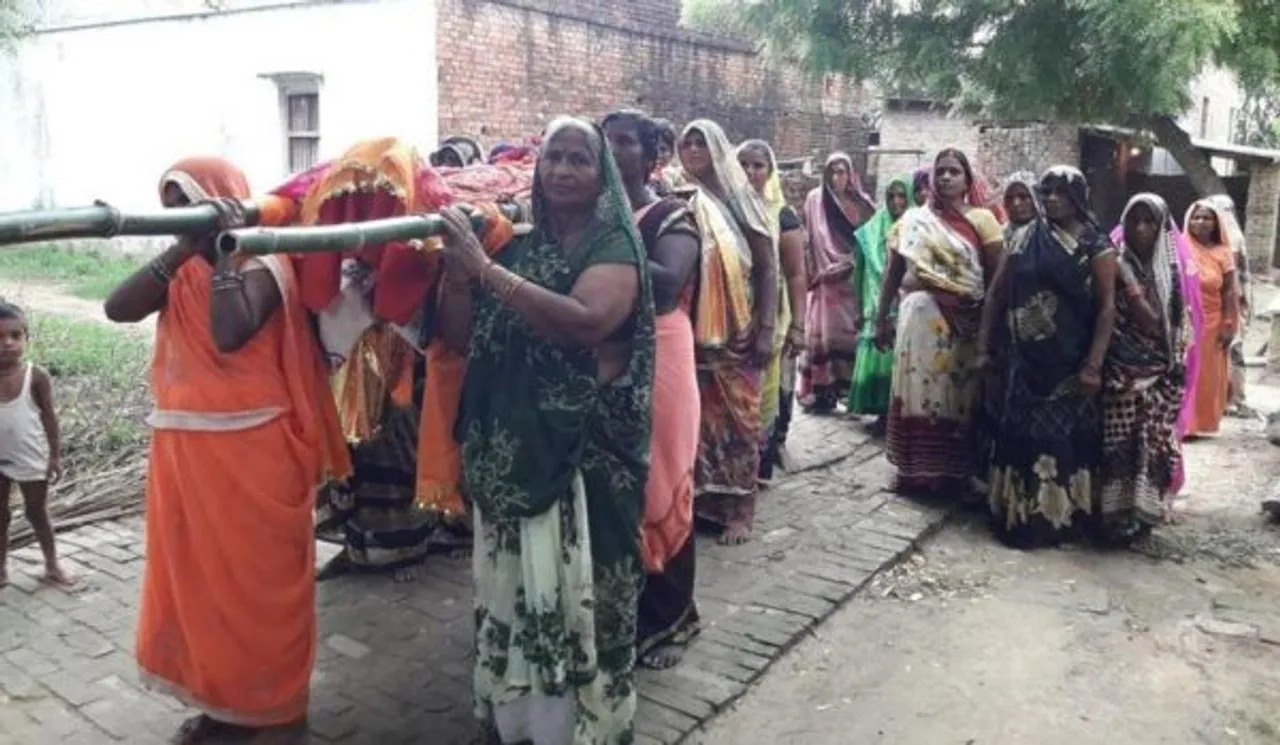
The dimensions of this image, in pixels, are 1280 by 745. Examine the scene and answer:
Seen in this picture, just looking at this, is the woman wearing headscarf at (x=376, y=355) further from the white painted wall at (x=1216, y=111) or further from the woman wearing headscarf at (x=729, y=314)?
the white painted wall at (x=1216, y=111)

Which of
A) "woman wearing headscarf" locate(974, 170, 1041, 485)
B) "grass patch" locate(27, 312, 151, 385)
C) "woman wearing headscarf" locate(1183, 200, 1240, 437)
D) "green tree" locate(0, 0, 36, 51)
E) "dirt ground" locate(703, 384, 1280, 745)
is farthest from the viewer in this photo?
"green tree" locate(0, 0, 36, 51)

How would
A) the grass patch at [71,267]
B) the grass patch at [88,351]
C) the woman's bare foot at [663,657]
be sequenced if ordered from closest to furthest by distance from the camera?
1. the woman's bare foot at [663,657]
2. the grass patch at [88,351]
3. the grass patch at [71,267]

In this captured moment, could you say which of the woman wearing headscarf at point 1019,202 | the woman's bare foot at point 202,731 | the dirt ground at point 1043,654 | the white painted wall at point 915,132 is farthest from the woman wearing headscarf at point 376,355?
the white painted wall at point 915,132

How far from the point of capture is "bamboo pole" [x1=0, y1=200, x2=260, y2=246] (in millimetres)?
1781

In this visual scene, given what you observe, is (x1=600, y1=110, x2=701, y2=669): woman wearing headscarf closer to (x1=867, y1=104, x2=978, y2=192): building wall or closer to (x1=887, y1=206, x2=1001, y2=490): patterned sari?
(x1=887, y1=206, x2=1001, y2=490): patterned sari

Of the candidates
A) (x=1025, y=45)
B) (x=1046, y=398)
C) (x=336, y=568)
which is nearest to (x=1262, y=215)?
(x=1025, y=45)

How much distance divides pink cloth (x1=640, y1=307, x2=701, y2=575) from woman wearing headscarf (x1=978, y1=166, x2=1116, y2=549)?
85.9 inches

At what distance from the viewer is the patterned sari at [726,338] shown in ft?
14.8

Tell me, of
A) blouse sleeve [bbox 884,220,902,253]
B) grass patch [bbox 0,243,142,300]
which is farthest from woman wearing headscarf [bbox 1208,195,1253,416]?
grass patch [bbox 0,243,142,300]

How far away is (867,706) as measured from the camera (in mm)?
3613

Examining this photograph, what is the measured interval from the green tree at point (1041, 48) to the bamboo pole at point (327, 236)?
34.7ft

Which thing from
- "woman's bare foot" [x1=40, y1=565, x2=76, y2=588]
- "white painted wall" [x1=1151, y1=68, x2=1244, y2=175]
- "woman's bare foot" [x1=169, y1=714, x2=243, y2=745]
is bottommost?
"woman's bare foot" [x1=169, y1=714, x2=243, y2=745]

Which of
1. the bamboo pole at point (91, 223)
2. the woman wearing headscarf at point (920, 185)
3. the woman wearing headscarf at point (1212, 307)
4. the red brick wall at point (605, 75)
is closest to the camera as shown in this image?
the bamboo pole at point (91, 223)

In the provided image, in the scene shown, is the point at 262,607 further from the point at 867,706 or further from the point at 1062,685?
the point at 1062,685
